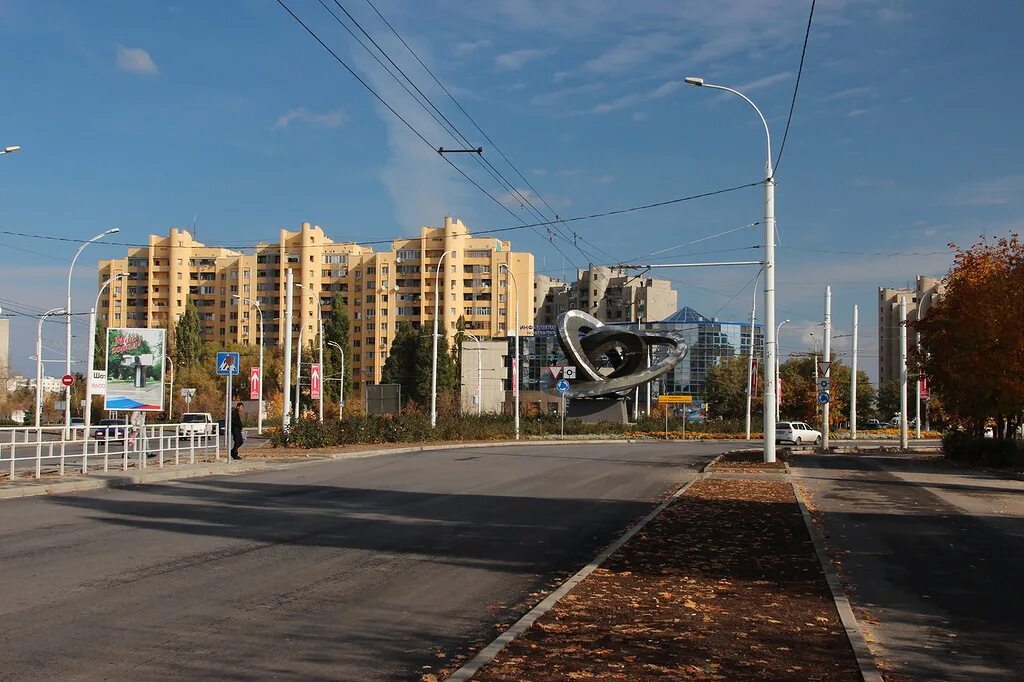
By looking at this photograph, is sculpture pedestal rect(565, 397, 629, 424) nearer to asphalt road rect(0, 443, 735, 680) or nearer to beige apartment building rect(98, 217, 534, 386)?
asphalt road rect(0, 443, 735, 680)

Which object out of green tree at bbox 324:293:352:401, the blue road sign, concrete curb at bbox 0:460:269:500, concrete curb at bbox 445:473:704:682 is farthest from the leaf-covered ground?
green tree at bbox 324:293:352:401

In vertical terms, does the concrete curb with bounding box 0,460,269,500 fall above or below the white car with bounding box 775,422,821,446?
above

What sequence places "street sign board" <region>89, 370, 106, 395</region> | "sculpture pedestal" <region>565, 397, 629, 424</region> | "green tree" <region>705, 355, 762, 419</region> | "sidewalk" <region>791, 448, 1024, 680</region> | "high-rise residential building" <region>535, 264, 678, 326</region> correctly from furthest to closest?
"high-rise residential building" <region>535, 264, 678, 326</region>, "green tree" <region>705, 355, 762, 419</region>, "sculpture pedestal" <region>565, 397, 629, 424</region>, "street sign board" <region>89, 370, 106, 395</region>, "sidewalk" <region>791, 448, 1024, 680</region>

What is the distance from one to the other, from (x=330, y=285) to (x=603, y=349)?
88.8 m

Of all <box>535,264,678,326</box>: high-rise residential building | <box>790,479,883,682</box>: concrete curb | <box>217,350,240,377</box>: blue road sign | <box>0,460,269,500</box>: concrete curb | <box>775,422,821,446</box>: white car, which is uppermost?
Answer: <box>535,264,678,326</box>: high-rise residential building

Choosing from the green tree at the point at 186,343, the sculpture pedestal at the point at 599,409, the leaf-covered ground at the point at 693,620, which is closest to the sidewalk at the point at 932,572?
the leaf-covered ground at the point at 693,620

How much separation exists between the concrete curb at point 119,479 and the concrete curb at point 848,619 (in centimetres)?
1402

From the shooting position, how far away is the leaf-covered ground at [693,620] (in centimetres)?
619

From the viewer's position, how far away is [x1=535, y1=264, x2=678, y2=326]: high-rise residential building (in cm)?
15375

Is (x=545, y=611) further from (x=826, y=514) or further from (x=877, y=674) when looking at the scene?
(x=826, y=514)

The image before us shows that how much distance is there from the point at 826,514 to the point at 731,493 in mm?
3064

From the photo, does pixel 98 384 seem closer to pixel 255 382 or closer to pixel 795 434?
pixel 255 382

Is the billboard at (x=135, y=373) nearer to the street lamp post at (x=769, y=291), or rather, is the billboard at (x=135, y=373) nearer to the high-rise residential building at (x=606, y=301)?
the street lamp post at (x=769, y=291)

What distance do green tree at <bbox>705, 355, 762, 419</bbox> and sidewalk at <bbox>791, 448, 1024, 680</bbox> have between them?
76.2m
